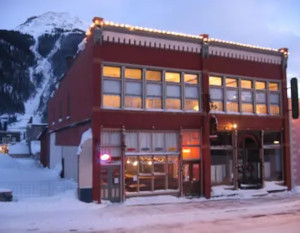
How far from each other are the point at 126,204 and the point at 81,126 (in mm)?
5595

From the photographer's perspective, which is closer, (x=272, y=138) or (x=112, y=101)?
(x=112, y=101)

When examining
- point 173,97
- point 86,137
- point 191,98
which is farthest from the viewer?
point 191,98

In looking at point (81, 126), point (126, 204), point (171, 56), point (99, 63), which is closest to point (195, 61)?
point (171, 56)

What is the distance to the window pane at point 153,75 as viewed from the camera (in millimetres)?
20797

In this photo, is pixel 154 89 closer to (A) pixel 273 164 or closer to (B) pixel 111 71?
(B) pixel 111 71

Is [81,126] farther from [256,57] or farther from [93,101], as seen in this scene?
[256,57]

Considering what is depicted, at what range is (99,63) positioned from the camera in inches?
753

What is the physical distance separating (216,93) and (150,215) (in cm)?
992

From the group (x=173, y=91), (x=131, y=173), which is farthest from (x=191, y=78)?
(x=131, y=173)

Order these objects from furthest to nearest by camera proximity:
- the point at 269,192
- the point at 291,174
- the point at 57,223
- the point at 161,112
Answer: the point at 291,174, the point at 269,192, the point at 161,112, the point at 57,223

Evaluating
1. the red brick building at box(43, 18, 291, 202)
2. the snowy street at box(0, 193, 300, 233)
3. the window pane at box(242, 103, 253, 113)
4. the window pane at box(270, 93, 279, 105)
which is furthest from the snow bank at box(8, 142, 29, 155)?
the snowy street at box(0, 193, 300, 233)

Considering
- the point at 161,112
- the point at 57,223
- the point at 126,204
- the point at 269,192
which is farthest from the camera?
the point at 269,192

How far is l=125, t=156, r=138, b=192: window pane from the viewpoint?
1962 cm

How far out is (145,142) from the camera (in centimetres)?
2041
